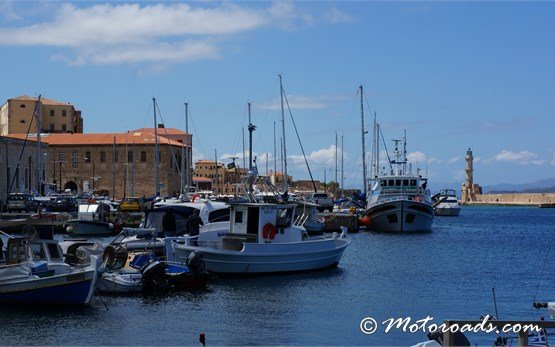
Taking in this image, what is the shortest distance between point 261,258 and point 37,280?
9.80 meters

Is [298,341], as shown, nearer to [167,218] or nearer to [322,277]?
[322,277]

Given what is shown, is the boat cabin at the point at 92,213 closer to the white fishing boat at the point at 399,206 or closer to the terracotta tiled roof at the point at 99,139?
the white fishing boat at the point at 399,206

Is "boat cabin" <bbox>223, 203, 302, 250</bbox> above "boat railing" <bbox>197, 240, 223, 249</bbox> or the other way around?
above

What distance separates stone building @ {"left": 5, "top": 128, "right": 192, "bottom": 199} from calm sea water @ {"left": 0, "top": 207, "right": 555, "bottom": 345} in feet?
235

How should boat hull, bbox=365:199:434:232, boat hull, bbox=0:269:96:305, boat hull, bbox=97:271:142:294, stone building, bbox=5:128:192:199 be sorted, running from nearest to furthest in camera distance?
1. boat hull, bbox=0:269:96:305
2. boat hull, bbox=97:271:142:294
3. boat hull, bbox=365:199:434:232
4. stone building, bbox=5:128:192:199

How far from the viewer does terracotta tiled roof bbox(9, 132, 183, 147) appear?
364 feet

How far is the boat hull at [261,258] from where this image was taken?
30484 mm

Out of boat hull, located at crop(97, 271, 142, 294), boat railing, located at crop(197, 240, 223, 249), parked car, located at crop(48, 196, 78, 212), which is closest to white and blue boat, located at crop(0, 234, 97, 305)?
boat hull, located at crop(97, 271, 142, 294)

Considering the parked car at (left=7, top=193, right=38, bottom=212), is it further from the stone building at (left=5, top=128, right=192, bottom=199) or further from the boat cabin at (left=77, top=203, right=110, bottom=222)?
the stone building at (left=5, top=128, right=192, bottom=199)

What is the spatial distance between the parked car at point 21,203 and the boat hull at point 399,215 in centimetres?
2340

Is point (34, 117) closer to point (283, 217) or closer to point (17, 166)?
point (17, 166)

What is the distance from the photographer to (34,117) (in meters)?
118

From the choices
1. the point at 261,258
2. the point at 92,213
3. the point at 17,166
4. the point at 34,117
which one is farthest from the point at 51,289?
the point at 34,117

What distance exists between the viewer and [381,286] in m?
31.0
